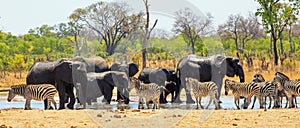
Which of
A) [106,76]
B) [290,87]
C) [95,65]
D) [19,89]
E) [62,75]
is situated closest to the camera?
[19,89]

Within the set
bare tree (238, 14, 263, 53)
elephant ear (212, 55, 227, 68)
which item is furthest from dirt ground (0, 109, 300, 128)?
bare tree (238, 14, 263, 53)

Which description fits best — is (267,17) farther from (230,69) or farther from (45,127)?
(45,127)

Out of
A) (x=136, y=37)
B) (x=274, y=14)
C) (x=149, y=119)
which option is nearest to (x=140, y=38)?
(x=136, y=37)

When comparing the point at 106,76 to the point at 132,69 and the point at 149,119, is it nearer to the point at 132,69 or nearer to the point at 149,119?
the point at 132,69

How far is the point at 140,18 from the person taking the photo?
4856 centimetres

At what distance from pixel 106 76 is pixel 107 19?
120 feet

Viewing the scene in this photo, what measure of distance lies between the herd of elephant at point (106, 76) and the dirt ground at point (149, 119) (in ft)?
12.3

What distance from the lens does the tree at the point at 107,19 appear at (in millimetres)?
51875

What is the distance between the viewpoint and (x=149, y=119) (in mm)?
12227

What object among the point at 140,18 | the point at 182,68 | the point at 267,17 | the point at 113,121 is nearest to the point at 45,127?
the point at 113,121

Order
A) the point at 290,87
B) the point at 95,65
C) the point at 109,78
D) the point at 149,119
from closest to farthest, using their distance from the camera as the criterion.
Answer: the point at 149,119 < the point at 290,87 < the point at 109,78 < the point at 95,65

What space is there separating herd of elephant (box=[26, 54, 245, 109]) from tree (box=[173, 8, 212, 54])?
25.2 meters

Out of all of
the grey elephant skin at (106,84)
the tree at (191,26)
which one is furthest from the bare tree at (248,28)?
the grey elephant skin at (106,84)

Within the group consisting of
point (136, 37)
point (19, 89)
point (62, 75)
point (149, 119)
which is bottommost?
point (149, 119)
